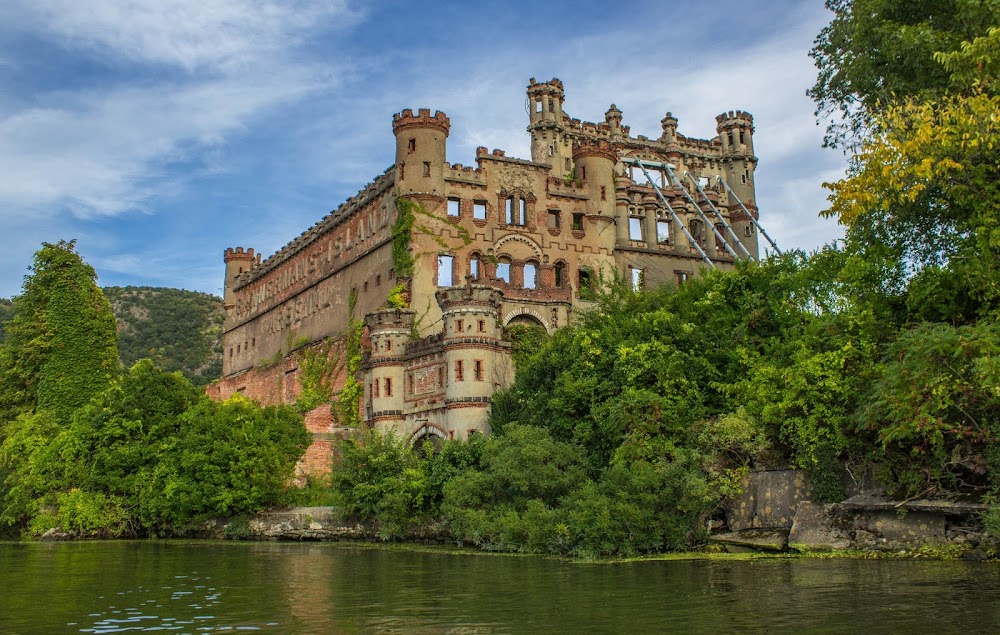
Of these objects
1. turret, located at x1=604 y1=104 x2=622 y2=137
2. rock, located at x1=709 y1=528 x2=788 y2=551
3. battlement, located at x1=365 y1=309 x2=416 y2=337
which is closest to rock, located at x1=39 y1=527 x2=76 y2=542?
battlement, located at x1=365 y1=309 x2=416 y2=337

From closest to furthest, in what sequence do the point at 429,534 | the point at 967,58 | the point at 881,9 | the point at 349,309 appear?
the point at 967,58 → the point at 881,9 → the point at 429,534 → the point at 349,309

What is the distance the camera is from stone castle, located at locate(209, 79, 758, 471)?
3738 centimetres

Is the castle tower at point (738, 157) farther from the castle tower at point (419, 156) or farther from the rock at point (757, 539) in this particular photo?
the rock at point (757, 539)

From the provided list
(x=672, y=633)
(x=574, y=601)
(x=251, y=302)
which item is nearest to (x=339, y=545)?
(x=574, y=601)

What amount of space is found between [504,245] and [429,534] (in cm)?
2008

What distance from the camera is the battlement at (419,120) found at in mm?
45375

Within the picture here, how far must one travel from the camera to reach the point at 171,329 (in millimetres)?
98125

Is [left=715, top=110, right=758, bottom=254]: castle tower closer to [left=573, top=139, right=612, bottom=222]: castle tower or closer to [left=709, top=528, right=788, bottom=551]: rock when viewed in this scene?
[left=573, top=139, right=612, bottom=222]: castle tower

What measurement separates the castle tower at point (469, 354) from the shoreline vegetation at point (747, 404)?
1.67m

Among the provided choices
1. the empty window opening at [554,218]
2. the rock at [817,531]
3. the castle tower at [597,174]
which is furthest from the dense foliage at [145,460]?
the castle tower at [597,174]

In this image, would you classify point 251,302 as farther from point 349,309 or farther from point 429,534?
point 429,534

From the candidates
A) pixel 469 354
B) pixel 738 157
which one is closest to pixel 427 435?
pixel 469 354

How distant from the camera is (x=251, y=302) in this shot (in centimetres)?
6488

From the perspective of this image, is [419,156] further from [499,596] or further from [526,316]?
[499,596]
